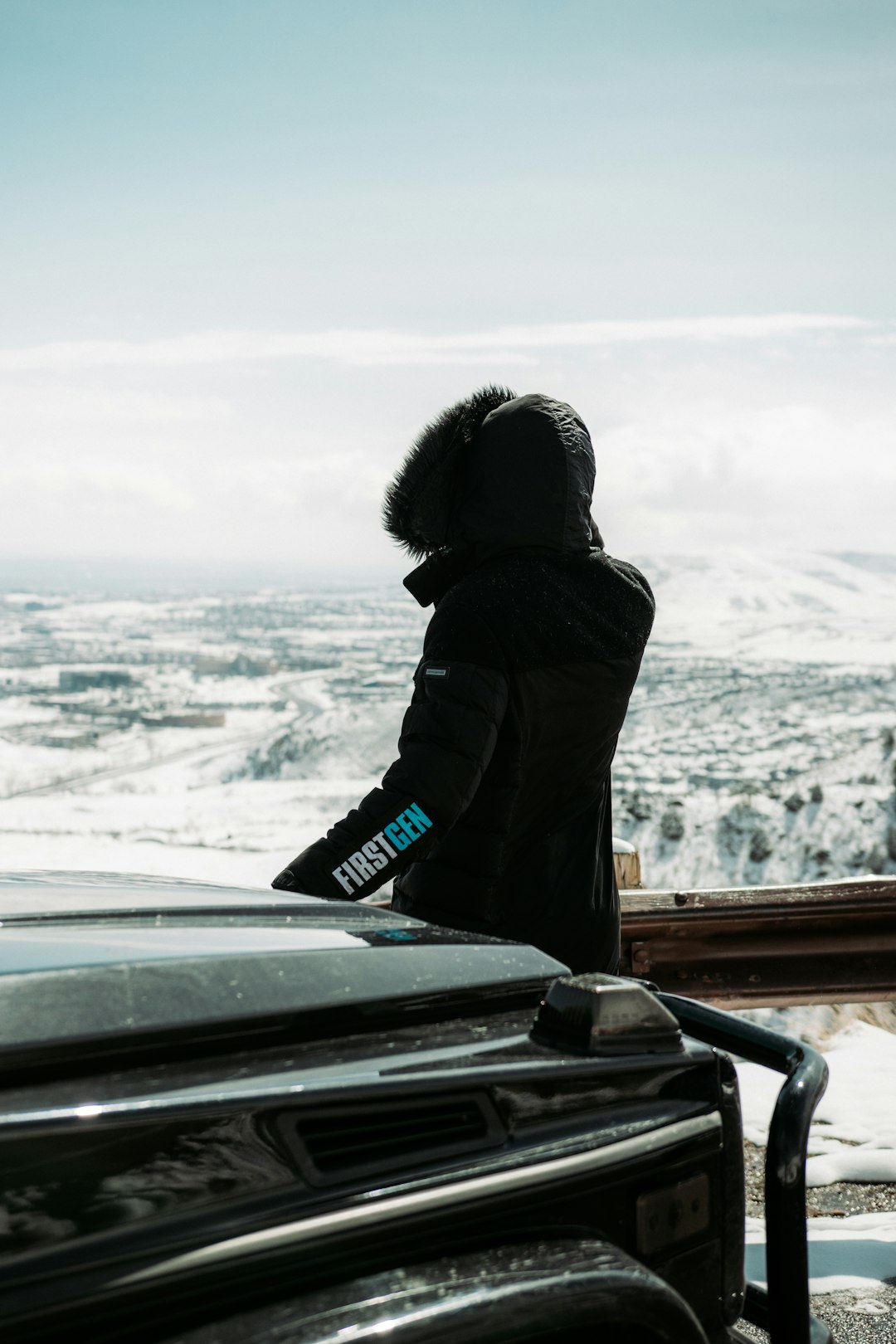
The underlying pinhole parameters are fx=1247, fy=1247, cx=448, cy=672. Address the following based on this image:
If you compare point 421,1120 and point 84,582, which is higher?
point 84,582

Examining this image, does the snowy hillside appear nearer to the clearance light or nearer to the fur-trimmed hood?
the fur-trimmed hood

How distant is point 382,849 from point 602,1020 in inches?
42.2

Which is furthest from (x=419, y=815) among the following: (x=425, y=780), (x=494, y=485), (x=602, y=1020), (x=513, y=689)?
(x=602, y=1020)

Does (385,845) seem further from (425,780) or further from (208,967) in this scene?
(208,967)

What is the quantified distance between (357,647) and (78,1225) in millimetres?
46009

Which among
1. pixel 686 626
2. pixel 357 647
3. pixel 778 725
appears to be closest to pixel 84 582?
pixel 357 647

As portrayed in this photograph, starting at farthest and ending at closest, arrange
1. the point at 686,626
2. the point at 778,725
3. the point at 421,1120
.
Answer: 1. the point at 686,626
2. the point at 778,725
3. the point at 421,1120

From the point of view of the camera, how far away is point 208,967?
148cm

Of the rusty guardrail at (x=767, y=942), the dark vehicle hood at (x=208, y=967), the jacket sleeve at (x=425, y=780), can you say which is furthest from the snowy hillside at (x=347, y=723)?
the rusty guardrail at (x=767, y=942)

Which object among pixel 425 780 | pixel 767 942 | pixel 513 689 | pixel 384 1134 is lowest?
pixel 767 942

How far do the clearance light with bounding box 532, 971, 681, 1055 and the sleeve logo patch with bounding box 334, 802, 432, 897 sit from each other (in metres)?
0.96

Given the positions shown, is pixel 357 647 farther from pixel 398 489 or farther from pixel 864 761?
pixel 398 489

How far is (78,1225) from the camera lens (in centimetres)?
115

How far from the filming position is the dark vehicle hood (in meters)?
1.32
